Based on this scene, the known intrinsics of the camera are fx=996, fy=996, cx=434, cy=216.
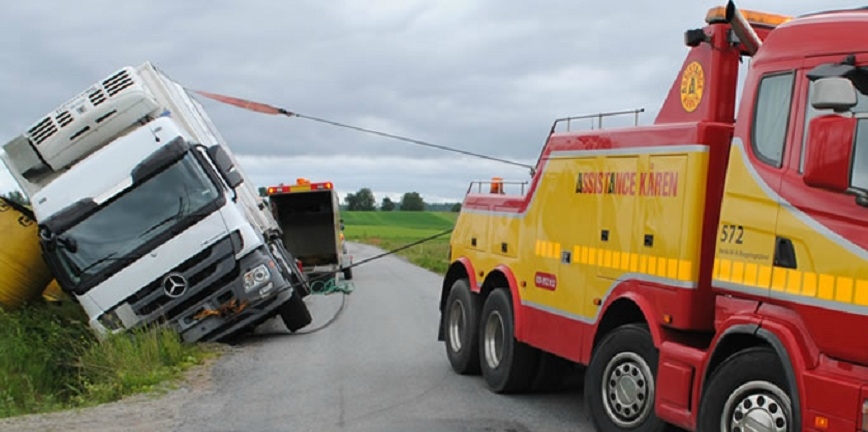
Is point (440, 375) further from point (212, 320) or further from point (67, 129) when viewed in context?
point (67, 129)

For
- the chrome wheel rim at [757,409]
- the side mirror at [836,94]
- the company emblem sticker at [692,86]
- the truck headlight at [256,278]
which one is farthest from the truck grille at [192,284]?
the side mirror at [836,94]

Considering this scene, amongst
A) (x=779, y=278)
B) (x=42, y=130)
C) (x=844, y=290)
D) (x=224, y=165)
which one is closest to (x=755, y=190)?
(x=779, y=278)

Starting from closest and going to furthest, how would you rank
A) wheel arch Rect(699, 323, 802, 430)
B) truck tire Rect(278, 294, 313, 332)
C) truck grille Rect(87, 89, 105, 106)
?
1. wheel arch Rect(699, 323, 802, 430)
2. truck tire Rect(278, 294, 313, 332)
3. truck grille Rect(87, 89, 105, 106)

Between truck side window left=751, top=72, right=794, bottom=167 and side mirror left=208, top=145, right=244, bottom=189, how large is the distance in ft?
28.7

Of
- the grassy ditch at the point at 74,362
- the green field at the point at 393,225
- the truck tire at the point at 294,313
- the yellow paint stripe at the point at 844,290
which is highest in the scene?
the yellow paint stripe at the point at 844,290

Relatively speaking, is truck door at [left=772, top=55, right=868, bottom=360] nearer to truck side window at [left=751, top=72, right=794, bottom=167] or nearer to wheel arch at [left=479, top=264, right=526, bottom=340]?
truck side window at [left=751, top=72, right=794, bottom=167]

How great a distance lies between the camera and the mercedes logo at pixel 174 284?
1287cm

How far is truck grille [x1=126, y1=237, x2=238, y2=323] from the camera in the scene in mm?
12859

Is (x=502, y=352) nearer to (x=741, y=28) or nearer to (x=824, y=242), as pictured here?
(x=741, y=28)

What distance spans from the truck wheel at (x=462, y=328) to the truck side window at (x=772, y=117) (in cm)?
529

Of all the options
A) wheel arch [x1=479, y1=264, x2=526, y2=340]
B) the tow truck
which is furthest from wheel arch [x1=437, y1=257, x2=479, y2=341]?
the tow truck

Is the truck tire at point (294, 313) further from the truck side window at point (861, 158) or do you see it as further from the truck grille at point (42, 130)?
the truck side window at point (861, 158)

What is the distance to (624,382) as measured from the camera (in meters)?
7.47

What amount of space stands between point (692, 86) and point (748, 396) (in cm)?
248
